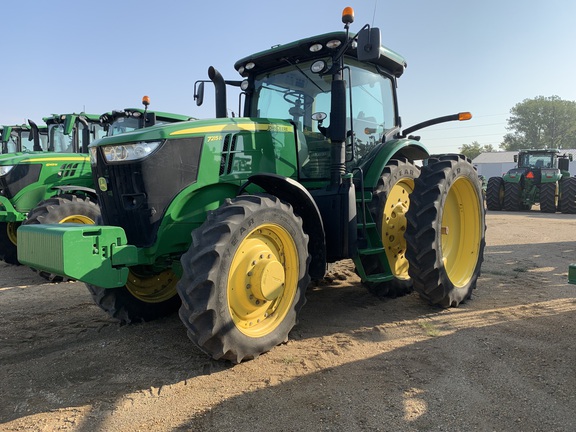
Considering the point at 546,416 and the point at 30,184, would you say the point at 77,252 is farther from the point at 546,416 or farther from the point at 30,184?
the point at 30,184

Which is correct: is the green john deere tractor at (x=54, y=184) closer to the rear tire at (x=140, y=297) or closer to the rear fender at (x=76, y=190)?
the rear fender at (x=76, y=190)

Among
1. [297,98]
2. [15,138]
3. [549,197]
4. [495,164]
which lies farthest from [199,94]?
[495,164]

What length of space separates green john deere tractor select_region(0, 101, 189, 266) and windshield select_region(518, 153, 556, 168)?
15.8 metres

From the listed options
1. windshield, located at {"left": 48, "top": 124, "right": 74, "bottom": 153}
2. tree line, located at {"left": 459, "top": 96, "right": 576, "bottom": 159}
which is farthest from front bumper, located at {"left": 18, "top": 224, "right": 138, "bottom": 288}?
tree line, located at {"left": 459, "top": 96, "right": 576, "bottom": 159}

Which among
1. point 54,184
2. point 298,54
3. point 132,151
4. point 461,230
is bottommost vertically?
point 461,230

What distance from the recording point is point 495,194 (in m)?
17.8

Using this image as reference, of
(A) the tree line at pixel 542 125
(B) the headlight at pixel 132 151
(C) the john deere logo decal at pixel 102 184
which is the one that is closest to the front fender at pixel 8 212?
(C) the john deere logo decal at pixel 102 184

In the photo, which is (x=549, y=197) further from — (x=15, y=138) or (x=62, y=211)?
(x=15, y=138)

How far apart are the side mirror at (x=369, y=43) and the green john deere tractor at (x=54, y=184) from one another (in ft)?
14.8

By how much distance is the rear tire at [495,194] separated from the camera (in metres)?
17.8

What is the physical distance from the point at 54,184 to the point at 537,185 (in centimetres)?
1670

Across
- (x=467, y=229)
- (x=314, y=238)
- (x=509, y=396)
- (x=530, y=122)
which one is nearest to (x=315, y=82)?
(x=314, y=238)

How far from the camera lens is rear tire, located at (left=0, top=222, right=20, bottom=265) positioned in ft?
23.7

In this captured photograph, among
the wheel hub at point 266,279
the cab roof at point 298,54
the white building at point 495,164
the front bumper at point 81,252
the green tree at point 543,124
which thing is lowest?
the wheel hub at point 266,279
